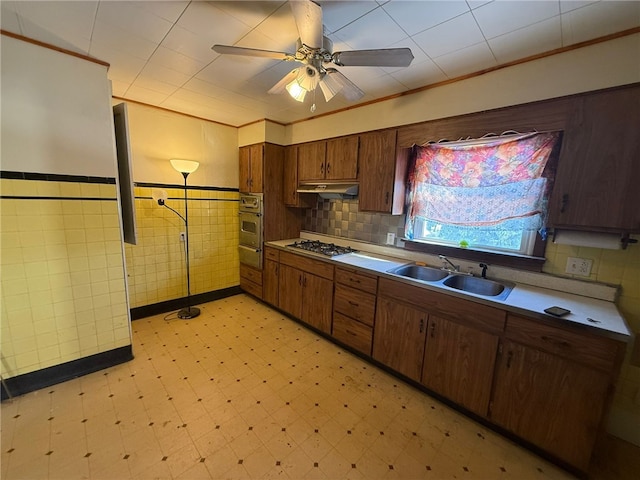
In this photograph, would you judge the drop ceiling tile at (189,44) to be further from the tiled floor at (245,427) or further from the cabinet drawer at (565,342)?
the cabinet drawer at (565,342)

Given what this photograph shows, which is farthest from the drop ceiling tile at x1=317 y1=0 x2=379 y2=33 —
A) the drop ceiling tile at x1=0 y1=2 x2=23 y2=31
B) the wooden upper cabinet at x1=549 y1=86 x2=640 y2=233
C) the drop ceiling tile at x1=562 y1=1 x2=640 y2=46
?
the drop ceiling tile at x1=0 y1=2 x2=23 y2=31

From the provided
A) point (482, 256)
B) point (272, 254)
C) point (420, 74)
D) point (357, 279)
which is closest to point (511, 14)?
point (420, 74)

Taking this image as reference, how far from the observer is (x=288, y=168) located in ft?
11.4

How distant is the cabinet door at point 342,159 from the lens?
276cm

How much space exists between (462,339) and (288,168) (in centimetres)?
275

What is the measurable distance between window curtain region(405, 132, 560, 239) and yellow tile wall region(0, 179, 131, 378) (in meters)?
2.79

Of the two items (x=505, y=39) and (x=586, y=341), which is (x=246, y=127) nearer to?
(x=505, y=39)

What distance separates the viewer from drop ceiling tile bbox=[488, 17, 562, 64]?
1.44 meters

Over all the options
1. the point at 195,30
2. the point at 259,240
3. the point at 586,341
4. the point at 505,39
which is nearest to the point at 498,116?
the point at 505,39

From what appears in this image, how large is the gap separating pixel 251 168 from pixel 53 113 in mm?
1933

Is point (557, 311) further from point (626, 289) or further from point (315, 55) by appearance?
point (315, 55)

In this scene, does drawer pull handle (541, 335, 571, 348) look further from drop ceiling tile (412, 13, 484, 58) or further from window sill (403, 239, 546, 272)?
drop ceiling tile (412, 13, 484, 58)

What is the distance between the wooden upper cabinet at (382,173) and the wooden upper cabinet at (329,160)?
111 millimetres

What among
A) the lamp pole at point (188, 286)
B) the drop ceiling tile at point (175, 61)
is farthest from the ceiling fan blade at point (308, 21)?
the lamp pole at point (188, 286)
